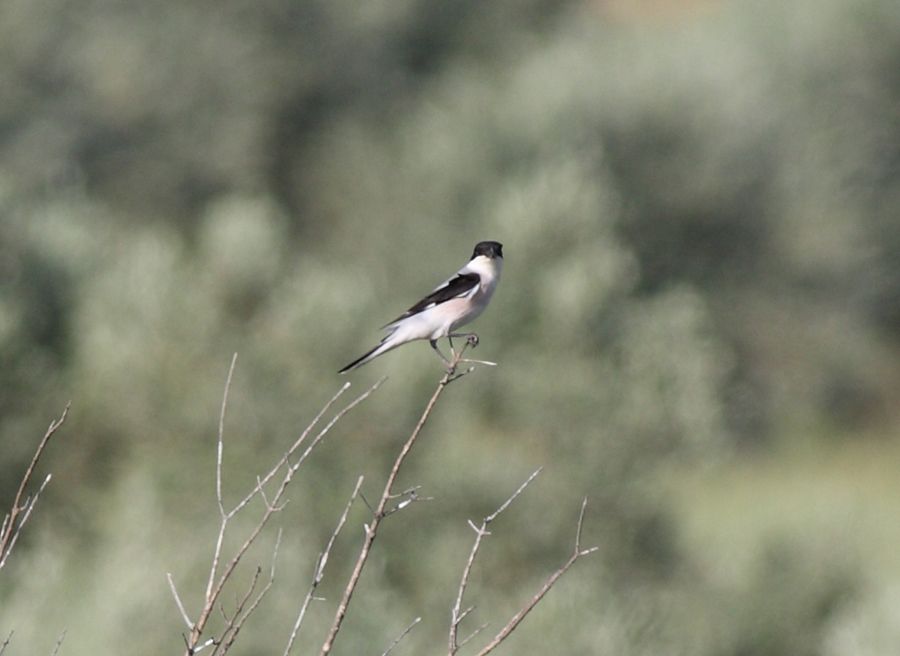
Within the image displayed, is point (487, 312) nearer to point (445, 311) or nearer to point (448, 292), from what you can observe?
point (448, 292)

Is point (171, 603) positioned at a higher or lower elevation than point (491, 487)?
lower

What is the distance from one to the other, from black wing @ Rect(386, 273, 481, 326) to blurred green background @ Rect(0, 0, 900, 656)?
1.88 m

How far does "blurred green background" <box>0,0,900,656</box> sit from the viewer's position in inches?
409

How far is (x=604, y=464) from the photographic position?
1220cm

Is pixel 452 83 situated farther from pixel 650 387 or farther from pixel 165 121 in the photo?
pixel 650 387

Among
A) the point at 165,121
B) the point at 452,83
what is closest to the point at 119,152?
the point at 165,121

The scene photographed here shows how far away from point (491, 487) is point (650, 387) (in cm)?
183

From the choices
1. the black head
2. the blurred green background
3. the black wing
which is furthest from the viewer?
the blurred green background

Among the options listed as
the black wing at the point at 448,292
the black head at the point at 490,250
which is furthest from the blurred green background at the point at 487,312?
the black wing at the point at 448,292

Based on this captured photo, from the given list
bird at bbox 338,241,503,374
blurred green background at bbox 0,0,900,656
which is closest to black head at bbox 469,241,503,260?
bird at bbox 338,241,503,374

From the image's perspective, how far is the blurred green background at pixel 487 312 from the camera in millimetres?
10398

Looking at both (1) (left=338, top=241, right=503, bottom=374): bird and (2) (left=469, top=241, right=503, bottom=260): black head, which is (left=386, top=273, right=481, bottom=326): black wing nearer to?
(1) (left=338, top=241, right=503, bottom=374): bird

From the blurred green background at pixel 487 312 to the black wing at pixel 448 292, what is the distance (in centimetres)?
188

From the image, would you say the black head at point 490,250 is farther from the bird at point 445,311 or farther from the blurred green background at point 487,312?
the blurred green background at point 487,312
